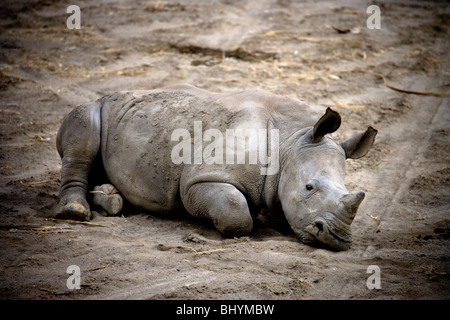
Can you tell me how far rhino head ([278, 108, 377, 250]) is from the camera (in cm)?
454

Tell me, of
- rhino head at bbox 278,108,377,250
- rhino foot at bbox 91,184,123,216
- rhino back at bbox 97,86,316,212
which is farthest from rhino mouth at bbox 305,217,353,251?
rhino foot at bbox 91,184,123,216

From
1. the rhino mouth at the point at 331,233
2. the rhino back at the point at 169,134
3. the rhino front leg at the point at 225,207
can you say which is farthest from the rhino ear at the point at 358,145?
the rhino front leg at the point at 225,207

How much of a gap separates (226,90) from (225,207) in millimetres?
3518

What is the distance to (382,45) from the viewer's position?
10.0 meters

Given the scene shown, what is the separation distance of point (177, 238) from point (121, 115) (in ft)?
4.75

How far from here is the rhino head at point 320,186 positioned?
4.54 metres

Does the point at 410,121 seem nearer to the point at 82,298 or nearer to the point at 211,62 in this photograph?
the point at 211,62

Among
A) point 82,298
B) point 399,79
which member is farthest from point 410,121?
point 82,298

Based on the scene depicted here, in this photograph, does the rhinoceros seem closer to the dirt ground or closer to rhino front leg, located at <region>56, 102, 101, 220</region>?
rhino front leg, located at <region>56, 102, 101, 220</region>

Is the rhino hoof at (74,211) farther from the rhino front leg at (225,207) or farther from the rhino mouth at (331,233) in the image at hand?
the rhino mouth at (331,233)

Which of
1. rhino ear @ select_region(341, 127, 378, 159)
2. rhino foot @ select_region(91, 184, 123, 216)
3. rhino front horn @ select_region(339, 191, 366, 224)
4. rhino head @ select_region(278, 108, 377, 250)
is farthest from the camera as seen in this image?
rhino foot @ select_region(91, 184, 123, 216)

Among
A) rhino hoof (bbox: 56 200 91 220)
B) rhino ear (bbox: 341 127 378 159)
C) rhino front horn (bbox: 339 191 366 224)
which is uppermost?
rhino ear (bbox: 341 127 378 159)
